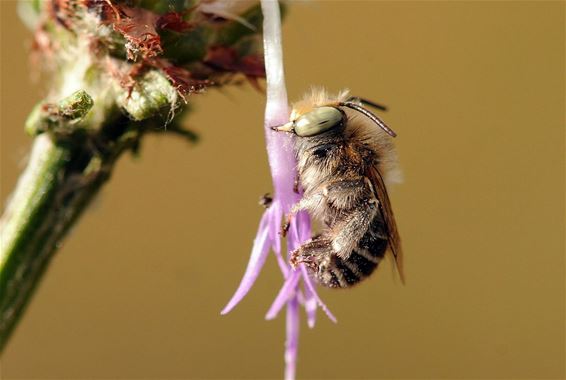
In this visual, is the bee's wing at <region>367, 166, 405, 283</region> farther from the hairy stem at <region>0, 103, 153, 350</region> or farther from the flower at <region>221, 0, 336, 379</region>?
→ the hairy stem at <region>0, 103, 153, 350</region>

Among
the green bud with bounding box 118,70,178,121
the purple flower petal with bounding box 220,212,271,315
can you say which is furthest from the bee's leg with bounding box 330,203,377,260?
the green bud with bounding box 118,70,178,121

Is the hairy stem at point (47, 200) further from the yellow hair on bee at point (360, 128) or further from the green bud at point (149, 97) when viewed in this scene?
the yellow hair on bee at point (360, 128)

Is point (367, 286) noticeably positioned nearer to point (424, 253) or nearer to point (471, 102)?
point (424, 253)

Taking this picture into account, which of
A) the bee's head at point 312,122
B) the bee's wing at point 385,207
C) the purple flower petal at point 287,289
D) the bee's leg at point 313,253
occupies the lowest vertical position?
the purple flower petal at point 287,289

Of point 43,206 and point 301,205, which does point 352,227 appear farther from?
point 43,206

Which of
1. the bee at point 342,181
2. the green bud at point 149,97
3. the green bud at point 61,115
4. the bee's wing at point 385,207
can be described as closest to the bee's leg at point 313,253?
the bee at point 342,181

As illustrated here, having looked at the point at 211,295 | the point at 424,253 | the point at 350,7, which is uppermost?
the point at 350,7

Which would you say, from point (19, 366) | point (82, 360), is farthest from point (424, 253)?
point (19, 366)

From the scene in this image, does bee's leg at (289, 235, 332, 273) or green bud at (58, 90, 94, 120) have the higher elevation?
green bud at (58, 90, 94, 120)
